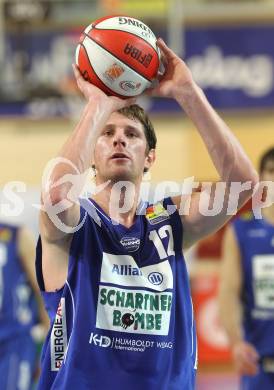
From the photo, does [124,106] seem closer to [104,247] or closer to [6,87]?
[104,247]

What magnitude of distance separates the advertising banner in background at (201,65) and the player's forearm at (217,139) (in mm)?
7099

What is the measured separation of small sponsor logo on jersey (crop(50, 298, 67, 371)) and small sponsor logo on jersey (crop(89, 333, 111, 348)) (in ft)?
0.40

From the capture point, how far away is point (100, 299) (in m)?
3.69

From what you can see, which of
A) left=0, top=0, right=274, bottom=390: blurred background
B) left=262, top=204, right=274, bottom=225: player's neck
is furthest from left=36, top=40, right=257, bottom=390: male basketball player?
left=0, top=0, right=274, bottom=390: blurred background

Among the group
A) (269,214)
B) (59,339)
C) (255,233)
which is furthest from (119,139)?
(269,214)

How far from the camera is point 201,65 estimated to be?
37.4ft

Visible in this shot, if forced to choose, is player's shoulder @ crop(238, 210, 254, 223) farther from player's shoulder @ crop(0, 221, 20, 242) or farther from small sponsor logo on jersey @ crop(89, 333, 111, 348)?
small sponsor logo on jersey @ crop(89, 333, 111, 348)

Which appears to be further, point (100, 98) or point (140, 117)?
point (140, 117)

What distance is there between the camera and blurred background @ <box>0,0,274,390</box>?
1098 centimetres

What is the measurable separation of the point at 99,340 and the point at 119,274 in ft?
0.89

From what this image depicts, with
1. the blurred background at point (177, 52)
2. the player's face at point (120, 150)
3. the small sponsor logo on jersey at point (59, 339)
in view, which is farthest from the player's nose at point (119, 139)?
the blurred background at point (177, 52)

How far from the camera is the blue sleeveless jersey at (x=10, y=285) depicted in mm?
6414

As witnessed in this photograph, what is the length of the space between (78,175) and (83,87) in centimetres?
42

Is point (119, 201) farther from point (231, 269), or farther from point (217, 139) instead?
point (231, 269)
